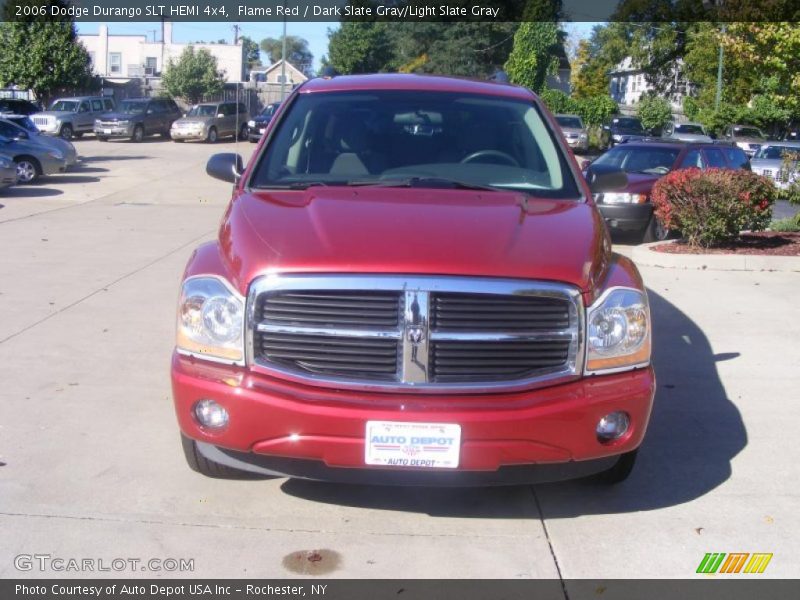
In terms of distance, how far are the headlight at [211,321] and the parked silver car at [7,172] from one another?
50.8 ft

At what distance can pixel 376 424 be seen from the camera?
375 centimetres

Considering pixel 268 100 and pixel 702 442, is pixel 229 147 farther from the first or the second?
pixel 702 442

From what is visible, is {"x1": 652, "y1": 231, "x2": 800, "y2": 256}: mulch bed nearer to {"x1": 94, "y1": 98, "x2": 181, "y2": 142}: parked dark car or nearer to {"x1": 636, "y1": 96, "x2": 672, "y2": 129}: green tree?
{"x1": 94, "y1": 98, "x2": 181, "y2": 142}: parked dark car

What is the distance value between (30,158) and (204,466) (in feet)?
58.8

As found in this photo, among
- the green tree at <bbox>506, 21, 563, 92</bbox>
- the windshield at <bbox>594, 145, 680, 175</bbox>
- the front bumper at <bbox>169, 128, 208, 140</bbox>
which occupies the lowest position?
the front bumper at <bbox>169, 128, 208, 140</bbox>

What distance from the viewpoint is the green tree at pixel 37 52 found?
41812 mm

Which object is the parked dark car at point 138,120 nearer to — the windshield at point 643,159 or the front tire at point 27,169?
the front tire at point 27,169

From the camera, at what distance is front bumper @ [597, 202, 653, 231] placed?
13.1m

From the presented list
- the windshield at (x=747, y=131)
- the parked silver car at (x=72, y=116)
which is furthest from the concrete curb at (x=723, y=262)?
the parked silver car at (x=72, y=116)

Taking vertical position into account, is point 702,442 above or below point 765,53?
below

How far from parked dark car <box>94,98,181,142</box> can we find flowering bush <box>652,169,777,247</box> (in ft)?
99.1

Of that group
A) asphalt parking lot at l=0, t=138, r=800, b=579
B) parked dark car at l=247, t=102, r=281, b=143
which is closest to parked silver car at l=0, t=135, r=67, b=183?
parked dark car at l=247, t=102, r=281, b=143

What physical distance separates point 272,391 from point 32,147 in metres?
18.7
